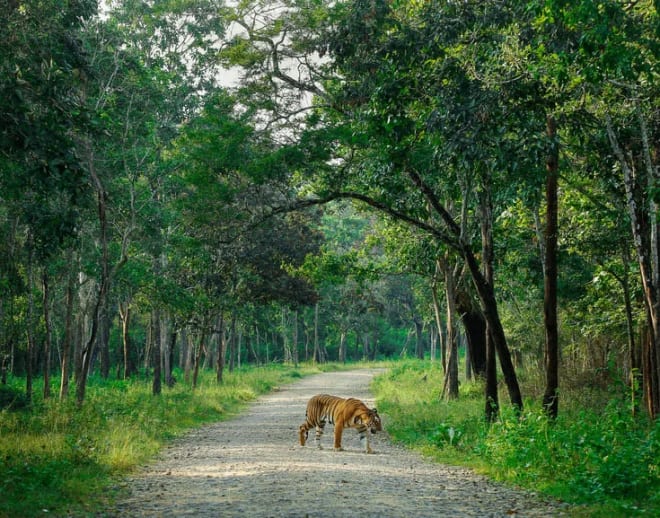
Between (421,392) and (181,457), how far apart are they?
→ 1688cm

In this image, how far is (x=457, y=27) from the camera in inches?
470

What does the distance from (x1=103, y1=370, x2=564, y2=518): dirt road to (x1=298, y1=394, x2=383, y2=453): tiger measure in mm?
328

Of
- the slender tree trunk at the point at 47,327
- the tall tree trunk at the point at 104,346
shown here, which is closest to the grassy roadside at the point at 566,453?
the slender tree trunk at the point at 47,327

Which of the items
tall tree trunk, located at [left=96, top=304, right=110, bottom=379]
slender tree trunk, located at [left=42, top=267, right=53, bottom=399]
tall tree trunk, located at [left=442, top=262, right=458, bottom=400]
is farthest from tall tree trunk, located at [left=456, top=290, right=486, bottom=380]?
tall tree trunk, located at [left=96, top=304, right=110, bottom=379]

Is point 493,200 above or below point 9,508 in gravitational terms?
above

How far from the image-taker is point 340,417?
1426 centimetres

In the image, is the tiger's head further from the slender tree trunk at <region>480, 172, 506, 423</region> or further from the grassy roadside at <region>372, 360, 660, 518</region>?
the slender tree trunk at <region>480, 172, 506, 423</region>

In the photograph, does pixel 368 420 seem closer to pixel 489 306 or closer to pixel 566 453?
pixel 489 306

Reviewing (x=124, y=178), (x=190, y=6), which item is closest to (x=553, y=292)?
(x=124, y=178)

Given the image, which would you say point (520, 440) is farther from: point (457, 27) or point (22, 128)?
point (22, 128)

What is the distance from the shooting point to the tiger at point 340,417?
45.9 ft

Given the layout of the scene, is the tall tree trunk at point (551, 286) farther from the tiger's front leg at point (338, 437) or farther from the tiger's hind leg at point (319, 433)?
the tiger's hind leg at point (319, 433)

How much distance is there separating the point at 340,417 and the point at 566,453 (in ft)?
16.8

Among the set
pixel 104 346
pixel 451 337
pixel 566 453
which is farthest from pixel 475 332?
pixel 104 346
